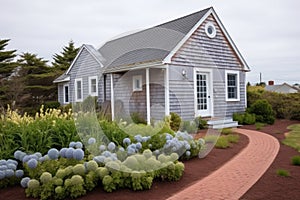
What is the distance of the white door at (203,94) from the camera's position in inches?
495

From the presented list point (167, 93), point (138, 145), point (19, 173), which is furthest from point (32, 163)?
point (167, 93)

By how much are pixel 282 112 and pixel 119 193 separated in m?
13.0

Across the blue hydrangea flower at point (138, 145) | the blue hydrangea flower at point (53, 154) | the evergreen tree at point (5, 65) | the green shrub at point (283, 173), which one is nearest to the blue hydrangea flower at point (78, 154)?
the blue hydrangea flower at point (53, 154)

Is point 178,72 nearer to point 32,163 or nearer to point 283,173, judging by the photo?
point 283,173

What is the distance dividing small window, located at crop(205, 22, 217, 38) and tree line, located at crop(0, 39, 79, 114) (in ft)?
39.0

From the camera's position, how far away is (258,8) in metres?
12.1

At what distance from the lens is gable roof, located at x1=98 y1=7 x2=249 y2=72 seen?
11.7 meters

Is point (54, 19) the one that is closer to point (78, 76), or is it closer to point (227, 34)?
point (78, 76)

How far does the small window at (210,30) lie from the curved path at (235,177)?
724 cm

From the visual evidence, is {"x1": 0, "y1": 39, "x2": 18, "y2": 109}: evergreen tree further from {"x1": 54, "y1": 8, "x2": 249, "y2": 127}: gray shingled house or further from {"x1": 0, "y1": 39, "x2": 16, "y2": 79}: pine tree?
{"x1": 54, "y1": 8, "x2": 249, "y2": 127}: gray shingled house

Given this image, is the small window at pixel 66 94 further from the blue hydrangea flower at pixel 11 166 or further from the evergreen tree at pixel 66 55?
the blue hydrangea flower at pixel 11 166

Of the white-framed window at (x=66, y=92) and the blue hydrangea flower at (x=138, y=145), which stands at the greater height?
the white-framed window at (x=66, y=92)

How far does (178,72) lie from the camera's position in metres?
11.7

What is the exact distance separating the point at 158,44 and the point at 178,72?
6.18 feet
